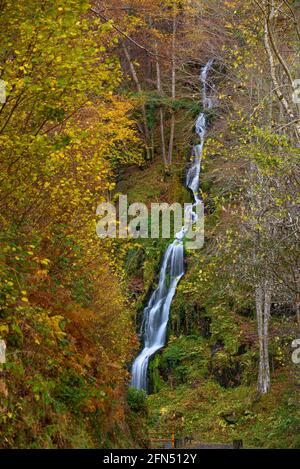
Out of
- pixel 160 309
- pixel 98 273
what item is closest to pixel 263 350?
pixel 160 309

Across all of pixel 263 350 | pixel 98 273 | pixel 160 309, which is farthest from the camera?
pixel 160 309

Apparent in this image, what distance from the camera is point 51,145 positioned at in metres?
8.00

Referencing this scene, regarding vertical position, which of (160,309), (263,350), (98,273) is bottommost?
(263,350)

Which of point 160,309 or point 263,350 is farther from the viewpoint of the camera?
point 160,309

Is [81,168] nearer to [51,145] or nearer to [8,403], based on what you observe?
[51,145]

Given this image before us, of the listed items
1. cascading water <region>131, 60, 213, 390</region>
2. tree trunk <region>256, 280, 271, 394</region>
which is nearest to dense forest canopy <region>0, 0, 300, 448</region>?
tree trunk <region>256, 280, 271, 394</region>

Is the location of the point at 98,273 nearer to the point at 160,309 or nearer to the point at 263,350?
the point at 263,350

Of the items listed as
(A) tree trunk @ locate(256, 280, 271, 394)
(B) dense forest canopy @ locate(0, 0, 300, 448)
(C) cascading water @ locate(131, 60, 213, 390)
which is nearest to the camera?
(B) dense forest canopy @ locate(0, 0, 300, 448)

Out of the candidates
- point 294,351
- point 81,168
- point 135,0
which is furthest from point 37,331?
point 135,0

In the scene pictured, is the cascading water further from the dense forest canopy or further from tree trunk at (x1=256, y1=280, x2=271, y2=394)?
tree trunk at (x1=256, y1=280, x2=271, y2=394)

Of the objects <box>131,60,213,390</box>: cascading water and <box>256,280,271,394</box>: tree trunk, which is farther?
<box>131,60,213,390</box>: cascading water

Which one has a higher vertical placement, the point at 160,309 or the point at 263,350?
the point at 160,309

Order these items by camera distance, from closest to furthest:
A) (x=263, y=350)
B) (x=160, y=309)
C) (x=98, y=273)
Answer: (x=98, y=273)
(x=263, y=350)
(x=160, y=309)

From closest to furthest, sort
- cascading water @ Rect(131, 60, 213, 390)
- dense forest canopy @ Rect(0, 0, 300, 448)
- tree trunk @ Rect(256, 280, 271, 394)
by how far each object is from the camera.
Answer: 1. dense forest canopy @ Rect(0, 0, 300, 448)
2. tree trunk @ Rect(256, 280, 271, 394)
3. cascading water @ Rect(131, 60, 213, 390)
